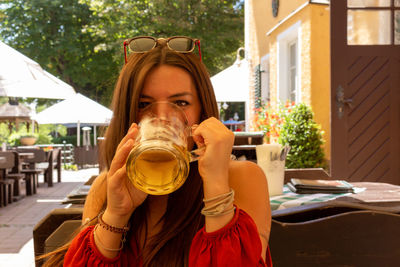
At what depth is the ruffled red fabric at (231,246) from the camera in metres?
0.98

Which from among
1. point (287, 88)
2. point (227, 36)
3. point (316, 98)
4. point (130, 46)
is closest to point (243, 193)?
point (130, 46)

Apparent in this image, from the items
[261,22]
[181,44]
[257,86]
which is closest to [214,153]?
[181,44]

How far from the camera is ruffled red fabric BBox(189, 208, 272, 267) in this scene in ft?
3.23

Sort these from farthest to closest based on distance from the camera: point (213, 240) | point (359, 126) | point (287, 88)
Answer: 1. point (287, 88)
2. point (359, 126)
3. point (213, 240)

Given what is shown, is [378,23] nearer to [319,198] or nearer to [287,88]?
[287,88]

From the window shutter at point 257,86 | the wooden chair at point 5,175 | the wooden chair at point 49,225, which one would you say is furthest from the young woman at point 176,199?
the window shutter at point 257,86

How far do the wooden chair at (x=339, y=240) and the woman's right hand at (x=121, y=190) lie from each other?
45 centimetres

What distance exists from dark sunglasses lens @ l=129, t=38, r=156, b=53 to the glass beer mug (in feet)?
1.17

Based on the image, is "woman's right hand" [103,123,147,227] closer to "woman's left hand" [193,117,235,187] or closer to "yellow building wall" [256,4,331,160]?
"woman's left hand" [193,117,235,187]

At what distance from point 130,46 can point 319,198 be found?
3.68ft

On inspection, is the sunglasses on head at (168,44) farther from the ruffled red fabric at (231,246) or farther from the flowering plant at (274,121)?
the flowering plant at (274,121)

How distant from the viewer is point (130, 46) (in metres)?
1.34

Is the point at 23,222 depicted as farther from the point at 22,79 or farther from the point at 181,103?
the point at 181,103

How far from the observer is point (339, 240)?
129 centimetres
